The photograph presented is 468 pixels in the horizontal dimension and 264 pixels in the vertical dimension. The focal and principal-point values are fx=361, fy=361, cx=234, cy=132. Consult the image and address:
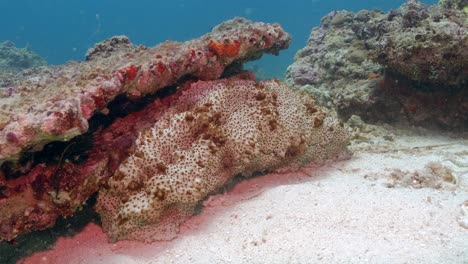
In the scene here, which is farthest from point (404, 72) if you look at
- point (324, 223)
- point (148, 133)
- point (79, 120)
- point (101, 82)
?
point (79, 120)

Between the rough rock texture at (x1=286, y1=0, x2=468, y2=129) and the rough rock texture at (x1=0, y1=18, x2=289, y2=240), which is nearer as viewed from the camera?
the rough rock texture at (x1=0, y1=18, x2=289, y2=240)

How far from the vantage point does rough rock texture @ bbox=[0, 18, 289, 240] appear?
9.86 feet

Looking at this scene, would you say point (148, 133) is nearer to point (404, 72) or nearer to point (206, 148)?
point (206, 148)

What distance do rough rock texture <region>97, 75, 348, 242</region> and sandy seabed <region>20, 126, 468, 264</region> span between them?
0.22 metres

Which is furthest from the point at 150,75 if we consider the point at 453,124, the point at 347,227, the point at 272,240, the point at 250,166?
the point at 453,124

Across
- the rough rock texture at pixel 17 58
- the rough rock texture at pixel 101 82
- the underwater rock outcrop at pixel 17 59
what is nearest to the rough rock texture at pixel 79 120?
the rough rock texture at pixel 101 82

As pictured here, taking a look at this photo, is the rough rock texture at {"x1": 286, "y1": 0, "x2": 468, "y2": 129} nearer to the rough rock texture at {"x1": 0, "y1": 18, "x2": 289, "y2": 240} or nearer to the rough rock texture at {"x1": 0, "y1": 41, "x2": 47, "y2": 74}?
the rough rock texture at {"x1": 0, "y1": 18, "x2": 289, "y2": 240}

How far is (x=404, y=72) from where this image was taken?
632cm

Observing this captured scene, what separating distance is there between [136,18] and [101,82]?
119m

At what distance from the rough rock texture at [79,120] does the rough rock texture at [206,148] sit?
26 centimetres

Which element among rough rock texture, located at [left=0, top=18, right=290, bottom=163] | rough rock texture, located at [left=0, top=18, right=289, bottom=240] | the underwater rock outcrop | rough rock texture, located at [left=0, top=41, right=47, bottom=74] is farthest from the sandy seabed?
rough rock texture, located at [left=0, top=41, right=47, bottom=74]

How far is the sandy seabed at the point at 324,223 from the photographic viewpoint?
3123mm

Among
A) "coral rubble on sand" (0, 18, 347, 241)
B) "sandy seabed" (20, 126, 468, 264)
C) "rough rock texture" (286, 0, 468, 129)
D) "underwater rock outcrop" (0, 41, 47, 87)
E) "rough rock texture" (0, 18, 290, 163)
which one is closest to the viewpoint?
"rough rock texture" (0, 18, 290, 163)

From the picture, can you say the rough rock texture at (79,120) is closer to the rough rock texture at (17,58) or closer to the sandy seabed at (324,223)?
the sandy seabed at (324,223)
